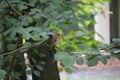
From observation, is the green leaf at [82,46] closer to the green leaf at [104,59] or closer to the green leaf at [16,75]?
the green leaf at [104,59]

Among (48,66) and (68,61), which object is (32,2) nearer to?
(68,61)

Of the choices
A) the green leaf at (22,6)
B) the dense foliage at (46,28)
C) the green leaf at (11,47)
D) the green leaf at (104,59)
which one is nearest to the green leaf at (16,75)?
the dense foliage at (46,28)

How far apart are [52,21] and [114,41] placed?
27cm

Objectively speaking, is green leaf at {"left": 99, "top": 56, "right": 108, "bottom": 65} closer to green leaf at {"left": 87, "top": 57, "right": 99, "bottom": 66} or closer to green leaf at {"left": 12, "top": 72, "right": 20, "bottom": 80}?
green leaf at {"left": 87, "top": 57, "right": 99, "bottom": 66}

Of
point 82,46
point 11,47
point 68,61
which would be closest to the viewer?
point 68,61

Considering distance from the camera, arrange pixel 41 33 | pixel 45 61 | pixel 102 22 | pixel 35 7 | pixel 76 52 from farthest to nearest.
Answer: pixel 102 22 < pixel 45 61 < pixel 35 7 < pixel 76 52 < pixel 41 33

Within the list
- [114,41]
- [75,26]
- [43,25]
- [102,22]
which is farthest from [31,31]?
[102,22]

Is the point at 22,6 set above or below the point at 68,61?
above

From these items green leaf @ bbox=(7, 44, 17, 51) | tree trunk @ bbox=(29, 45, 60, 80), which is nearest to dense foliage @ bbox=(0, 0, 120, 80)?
green leaf @ bbox=(7, 44, 17, 51)

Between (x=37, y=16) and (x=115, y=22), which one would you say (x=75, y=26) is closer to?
(x=37, y=16)

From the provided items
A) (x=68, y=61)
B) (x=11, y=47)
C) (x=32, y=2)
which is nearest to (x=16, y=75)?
(x=11, y=47)

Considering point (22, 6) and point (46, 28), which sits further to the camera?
point (22, 6)

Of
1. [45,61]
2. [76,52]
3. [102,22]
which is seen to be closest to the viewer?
[76,52]

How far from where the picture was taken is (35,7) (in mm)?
1379
